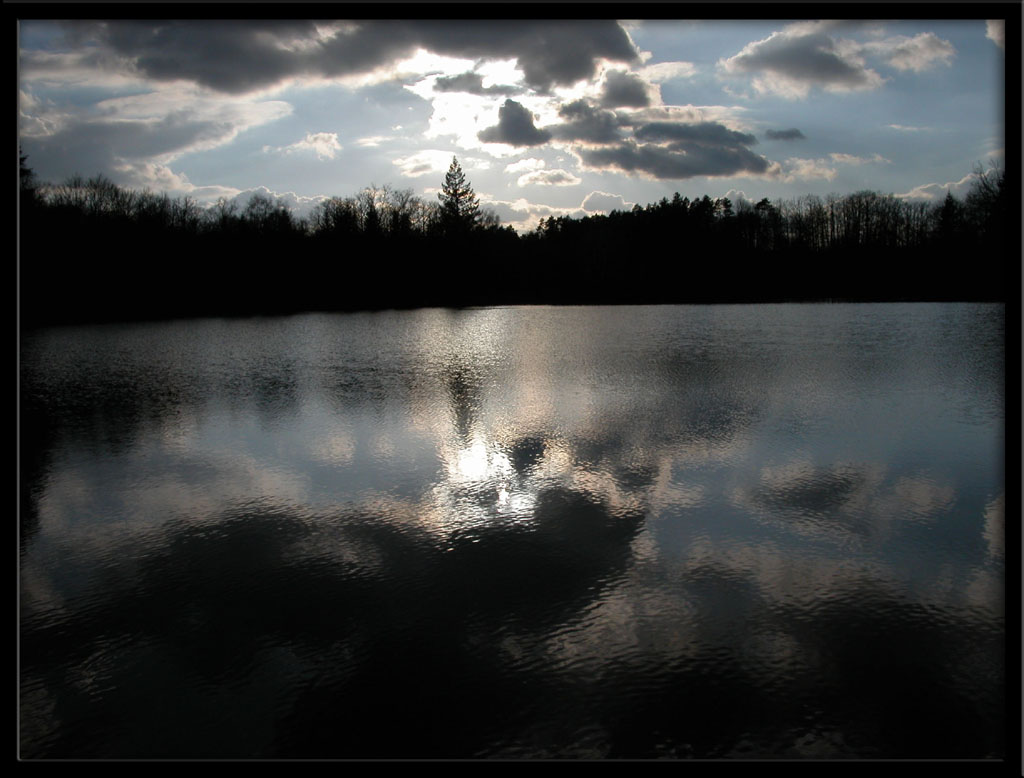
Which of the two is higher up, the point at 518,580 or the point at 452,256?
the point at 452,256

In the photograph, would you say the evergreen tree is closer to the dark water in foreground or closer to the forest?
the forest

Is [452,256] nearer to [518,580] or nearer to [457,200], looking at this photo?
[457,200]

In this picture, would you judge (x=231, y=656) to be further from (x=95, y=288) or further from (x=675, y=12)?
(x=95, y=288)

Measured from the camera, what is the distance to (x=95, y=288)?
133 ft

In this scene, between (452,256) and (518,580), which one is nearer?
(518,580)

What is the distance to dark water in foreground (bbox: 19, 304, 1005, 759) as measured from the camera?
3.24 m

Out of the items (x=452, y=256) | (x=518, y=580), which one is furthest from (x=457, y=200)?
(x=518, y=580)

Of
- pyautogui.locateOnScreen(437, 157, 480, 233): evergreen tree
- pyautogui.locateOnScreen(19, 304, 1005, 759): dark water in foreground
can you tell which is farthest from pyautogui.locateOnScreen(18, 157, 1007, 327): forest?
pyautogui.locateOnScreen(19, 304, 1005, 759): dark water in foreground

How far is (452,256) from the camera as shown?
202 ft

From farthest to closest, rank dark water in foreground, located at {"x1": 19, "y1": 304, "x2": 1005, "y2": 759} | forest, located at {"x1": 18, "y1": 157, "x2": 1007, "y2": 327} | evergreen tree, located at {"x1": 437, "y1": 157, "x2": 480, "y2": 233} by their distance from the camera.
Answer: evergreen tree, located at {"x1": 437, "y1": 157, "x2": 480, "y2": 233} < forest, located at {"x1": 18, "y1": 157, "x2": 1007, "y2": 327} < dark water in foreground, located at {"x1": 19, "y1": 304, "x2": 1005, "y2": 759}

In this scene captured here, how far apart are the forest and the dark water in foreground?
3005cm

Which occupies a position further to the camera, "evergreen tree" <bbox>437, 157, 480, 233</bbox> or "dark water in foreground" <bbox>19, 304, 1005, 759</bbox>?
"evergreen tree" <bbox>437, 157, 480, 233</bbox>

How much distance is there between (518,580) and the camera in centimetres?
475

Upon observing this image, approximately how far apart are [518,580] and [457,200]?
69598 millimetres
